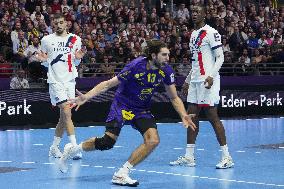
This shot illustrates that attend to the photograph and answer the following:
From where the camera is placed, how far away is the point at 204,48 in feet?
40.5

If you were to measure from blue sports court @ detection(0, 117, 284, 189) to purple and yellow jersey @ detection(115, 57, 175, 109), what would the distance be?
1116 millimetres

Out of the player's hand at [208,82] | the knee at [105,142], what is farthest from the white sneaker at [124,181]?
the player's hand at [208,82]

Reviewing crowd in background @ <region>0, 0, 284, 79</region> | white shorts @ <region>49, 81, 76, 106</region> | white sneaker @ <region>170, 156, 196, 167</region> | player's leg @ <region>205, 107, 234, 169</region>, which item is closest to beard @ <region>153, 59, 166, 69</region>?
player's leg @ <region>205, 107, 234, 169</region>

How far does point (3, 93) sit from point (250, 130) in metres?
6.37

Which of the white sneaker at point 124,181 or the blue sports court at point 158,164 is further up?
the white sneaker at point 124,181

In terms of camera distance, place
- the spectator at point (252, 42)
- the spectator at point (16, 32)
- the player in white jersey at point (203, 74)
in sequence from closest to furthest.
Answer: the player in white jersey at point (203, 74), the spectator at point (16, 32), the spectator at point (252, 42)

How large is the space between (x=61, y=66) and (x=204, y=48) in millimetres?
2669

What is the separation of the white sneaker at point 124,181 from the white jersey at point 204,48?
289 centimetres

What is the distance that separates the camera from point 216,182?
1041cm

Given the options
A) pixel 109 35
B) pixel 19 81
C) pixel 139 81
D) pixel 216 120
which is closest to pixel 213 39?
pixel 216 120

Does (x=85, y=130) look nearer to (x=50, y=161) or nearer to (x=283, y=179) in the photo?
(x=50, y=161)

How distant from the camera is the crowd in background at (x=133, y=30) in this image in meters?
21.4

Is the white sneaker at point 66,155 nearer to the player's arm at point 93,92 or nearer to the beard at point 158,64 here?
the player's arm at point 93,92

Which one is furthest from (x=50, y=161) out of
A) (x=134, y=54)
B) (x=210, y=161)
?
(x=134, y=54)
